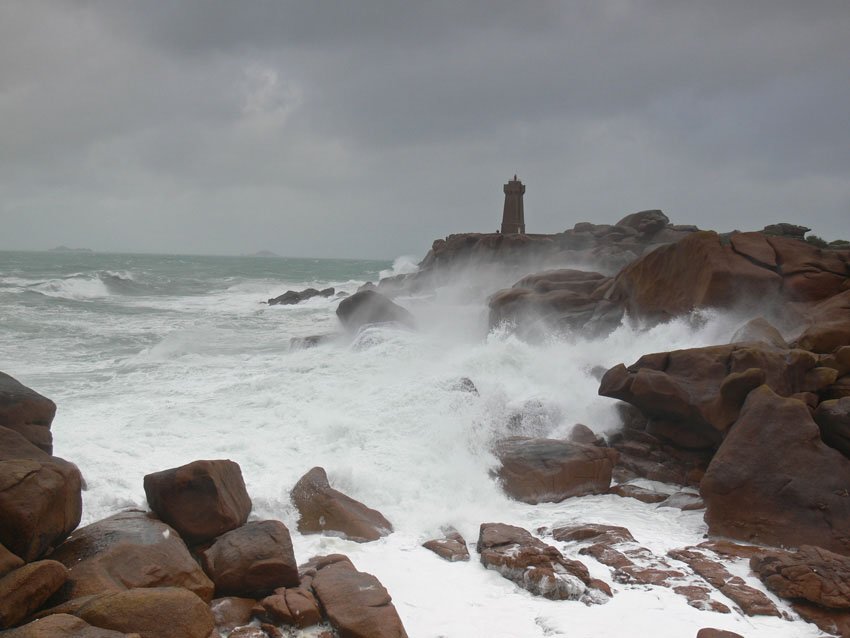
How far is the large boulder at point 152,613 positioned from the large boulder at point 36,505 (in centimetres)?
81

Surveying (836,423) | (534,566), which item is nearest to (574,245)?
(836,423)

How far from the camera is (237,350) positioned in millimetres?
15445

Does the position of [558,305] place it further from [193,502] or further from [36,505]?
[36,505]

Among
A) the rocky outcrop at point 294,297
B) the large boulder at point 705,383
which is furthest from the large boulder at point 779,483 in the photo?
the rocky outcrop at point 294,297

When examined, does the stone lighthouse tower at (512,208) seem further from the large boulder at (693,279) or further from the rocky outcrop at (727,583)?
the rocky outcrop at (727,583)

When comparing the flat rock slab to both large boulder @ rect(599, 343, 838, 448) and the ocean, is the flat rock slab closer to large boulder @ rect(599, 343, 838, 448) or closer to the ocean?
the ocean

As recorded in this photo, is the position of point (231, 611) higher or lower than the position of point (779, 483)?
lower

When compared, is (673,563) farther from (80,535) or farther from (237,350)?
Answer: (237,350)

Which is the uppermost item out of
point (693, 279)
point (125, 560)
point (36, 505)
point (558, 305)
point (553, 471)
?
point (693, 279)

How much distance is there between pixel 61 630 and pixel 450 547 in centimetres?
319

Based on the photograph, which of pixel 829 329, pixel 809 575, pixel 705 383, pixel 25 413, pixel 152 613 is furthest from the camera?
pixel 829 329

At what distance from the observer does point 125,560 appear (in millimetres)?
4184

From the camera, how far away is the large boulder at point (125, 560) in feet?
12.9

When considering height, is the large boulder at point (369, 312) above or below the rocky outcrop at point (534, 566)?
above
